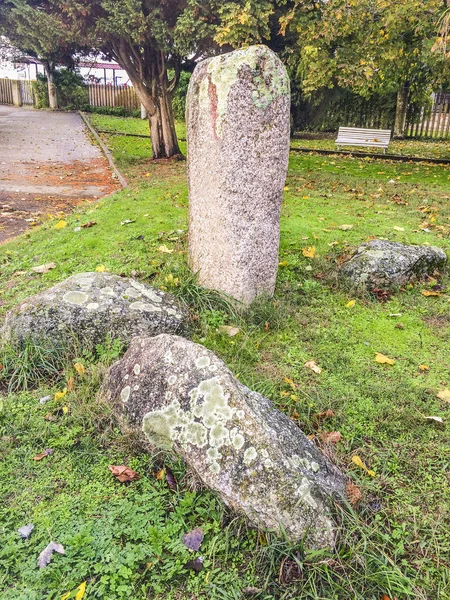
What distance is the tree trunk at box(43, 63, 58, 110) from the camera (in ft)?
91.2

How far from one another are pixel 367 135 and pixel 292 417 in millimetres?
Result: 14227

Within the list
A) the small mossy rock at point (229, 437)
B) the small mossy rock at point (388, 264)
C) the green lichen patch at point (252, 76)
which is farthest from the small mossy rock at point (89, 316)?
the small mossy rock at point (388, 264)

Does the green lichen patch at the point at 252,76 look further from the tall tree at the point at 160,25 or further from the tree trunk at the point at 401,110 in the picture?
the tree trunk at the point at 401,110

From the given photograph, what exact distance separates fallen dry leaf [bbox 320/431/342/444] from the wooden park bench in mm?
13602

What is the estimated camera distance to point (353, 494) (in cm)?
232

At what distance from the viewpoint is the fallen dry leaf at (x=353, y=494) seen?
7.51 feet

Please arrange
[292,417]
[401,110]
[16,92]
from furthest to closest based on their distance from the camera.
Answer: [16,92] → [401,110] → [292,417]

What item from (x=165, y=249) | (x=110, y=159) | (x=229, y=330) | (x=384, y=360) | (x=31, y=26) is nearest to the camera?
(x=384, y=360)

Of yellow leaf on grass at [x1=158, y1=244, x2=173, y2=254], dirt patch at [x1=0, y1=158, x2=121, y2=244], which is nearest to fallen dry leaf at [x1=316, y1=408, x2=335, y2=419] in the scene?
yellow leaf on grass at [x1=158, y1=244, x2=173, y2=254]

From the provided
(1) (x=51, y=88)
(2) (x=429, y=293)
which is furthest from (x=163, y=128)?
(1) (x=51, y=88)

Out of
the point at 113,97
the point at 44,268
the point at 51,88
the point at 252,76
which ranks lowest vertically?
the point at 44,268

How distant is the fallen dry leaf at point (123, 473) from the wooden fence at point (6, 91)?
3704 cm

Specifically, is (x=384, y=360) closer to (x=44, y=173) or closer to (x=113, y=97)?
(x=44, y=173)

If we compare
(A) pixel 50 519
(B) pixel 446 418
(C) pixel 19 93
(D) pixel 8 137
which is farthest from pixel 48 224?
(C) pixel 19 93
